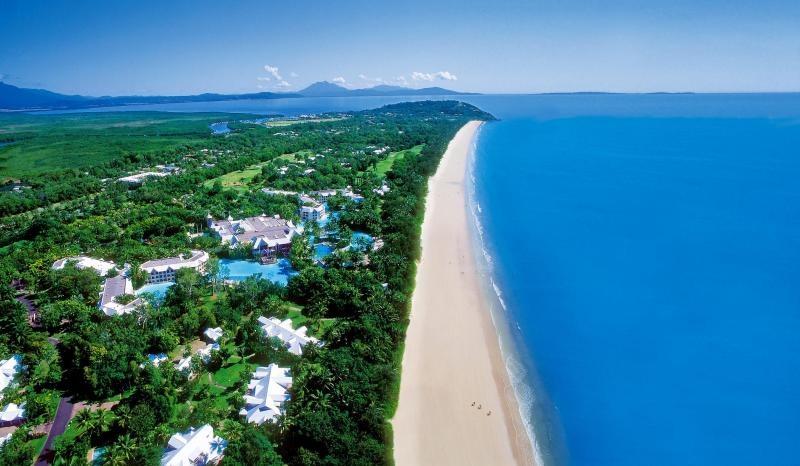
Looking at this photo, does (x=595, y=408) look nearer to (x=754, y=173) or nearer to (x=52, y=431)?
(x=52, y=431)

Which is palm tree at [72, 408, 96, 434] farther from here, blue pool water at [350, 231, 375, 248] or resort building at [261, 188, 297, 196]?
resort building at [261, 188, 297, 196]

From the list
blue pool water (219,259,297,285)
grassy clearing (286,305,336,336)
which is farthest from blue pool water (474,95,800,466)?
blue pool water (219,259,297,285)

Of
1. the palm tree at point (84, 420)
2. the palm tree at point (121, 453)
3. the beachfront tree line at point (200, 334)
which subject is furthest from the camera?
the palm tree at point (84, 420)

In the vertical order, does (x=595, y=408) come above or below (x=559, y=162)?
below

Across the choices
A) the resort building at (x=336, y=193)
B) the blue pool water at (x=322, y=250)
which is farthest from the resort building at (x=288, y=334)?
the resort building at (x=336, y=193)

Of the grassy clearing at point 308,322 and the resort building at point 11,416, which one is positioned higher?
the grassy clearing at point 308,322

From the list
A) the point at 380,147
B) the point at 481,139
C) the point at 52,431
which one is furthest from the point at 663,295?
the point at 481,139

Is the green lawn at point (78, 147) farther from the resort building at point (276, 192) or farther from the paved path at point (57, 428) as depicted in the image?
the paved path at point (57, 428)
